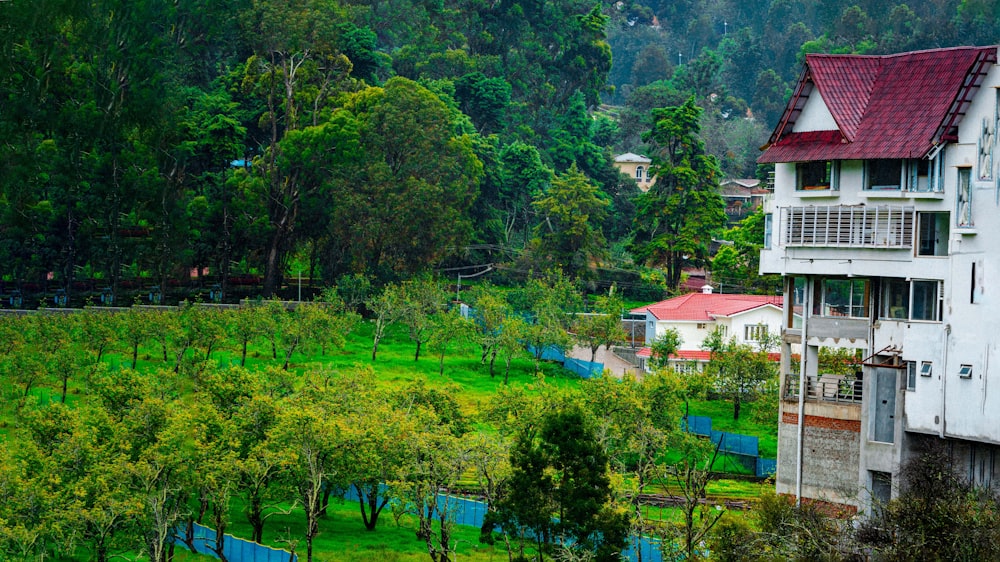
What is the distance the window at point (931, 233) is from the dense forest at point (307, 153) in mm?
50833

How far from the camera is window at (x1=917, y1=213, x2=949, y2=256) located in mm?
42906

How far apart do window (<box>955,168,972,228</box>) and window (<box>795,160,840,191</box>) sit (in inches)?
167

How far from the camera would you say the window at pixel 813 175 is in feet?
149

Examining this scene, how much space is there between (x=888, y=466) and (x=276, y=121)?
2574 inches

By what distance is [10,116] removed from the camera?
257 feet

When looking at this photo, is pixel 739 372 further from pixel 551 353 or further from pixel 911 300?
A: pixel 911 300

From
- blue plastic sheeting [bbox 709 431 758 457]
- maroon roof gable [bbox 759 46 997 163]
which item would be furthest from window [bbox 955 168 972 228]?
blue plastic sheeting [bbox 709 431 758 457]

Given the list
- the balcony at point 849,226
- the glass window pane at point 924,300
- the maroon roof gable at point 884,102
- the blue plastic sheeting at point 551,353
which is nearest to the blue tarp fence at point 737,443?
the blue plastic sheeting at point 551,353

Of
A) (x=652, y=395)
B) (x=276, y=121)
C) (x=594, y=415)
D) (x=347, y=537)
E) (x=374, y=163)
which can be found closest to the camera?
(x=347, y=537)

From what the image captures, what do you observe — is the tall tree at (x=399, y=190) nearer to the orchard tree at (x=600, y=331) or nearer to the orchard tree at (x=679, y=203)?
the orchard tree at (x=600, y=331)

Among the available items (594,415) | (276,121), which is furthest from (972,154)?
(276,121)

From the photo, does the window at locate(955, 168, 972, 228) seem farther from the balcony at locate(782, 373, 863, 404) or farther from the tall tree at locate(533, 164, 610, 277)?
the tall tree at locate(533, 164, 610, 277)

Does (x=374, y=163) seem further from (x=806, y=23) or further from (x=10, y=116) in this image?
(x=806, y=23)

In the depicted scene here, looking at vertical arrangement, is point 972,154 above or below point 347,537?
above
